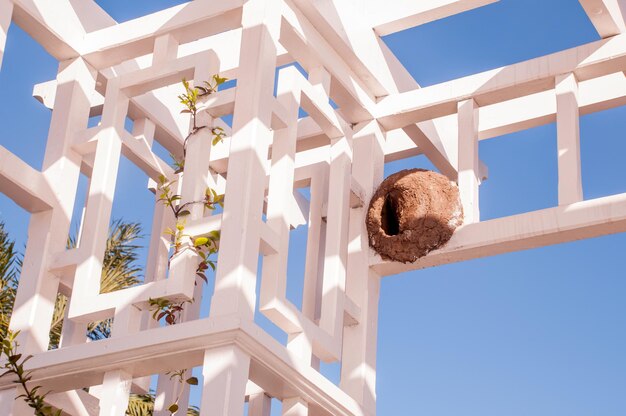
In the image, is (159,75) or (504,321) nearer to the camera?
(159,75)

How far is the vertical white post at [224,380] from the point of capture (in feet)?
21.2

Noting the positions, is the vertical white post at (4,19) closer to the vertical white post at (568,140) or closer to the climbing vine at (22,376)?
the climbing vine at (22,376)

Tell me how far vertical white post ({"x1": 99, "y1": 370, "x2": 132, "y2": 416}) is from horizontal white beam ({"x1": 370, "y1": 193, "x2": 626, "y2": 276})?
215 centimetres

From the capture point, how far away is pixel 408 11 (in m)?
9.04

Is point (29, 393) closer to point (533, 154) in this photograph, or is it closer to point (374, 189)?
point (374, 189)

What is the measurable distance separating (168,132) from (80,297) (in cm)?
219

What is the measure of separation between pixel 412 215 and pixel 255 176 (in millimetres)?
1848

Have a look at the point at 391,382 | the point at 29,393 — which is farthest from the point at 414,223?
the point at 391,382

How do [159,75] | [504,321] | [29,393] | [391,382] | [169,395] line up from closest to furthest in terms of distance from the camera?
[29,393], [159,75], [169,395], [504,321], [391,382]

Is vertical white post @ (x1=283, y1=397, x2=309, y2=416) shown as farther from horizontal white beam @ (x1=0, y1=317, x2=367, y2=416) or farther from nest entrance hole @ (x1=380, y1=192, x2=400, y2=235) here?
nest entrance hole @ (x1=380, y1=192, x2=400, y2=235)

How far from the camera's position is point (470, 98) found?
343 inches

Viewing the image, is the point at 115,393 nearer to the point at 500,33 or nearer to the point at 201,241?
the point at 201,241


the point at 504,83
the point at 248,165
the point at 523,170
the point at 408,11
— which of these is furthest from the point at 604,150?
the point at 248,165

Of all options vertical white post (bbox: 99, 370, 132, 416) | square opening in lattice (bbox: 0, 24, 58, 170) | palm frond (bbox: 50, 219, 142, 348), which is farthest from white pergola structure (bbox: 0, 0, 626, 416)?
square opening in lattice (bbox: 0, 24, 58, 170)
